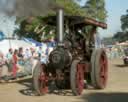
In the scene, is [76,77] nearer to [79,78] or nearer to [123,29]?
[79,78]

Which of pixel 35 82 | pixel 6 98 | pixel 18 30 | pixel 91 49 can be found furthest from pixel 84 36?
pixel 18 30

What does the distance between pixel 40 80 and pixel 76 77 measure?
3.58 feet

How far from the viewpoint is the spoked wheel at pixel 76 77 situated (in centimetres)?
1204

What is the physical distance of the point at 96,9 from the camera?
6881 cm

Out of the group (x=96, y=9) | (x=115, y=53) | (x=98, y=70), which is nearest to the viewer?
(x=98, y=70)

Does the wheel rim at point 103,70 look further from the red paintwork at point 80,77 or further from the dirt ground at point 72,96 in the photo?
the red paintwork at point 80,77

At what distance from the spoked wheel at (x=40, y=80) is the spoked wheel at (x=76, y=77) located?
986 mm

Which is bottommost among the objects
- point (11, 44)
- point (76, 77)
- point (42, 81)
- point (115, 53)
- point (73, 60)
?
point (42, 81)

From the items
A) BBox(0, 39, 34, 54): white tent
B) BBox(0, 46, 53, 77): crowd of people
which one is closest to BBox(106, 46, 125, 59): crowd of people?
BBox(0, 39, 34, 54): white tent

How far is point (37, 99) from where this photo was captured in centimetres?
1186

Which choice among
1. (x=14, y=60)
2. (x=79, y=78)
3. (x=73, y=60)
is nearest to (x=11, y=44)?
(x=14, y=60)

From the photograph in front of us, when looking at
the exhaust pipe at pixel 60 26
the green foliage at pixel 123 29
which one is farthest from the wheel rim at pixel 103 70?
the green foliage at pixel 123 29

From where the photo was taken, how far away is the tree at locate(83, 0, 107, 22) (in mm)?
64381

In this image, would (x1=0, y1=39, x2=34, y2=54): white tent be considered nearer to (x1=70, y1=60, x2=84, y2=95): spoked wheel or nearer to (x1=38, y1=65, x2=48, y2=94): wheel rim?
(x1=38, y1=65, x2=48, y2=94): wheel rim
